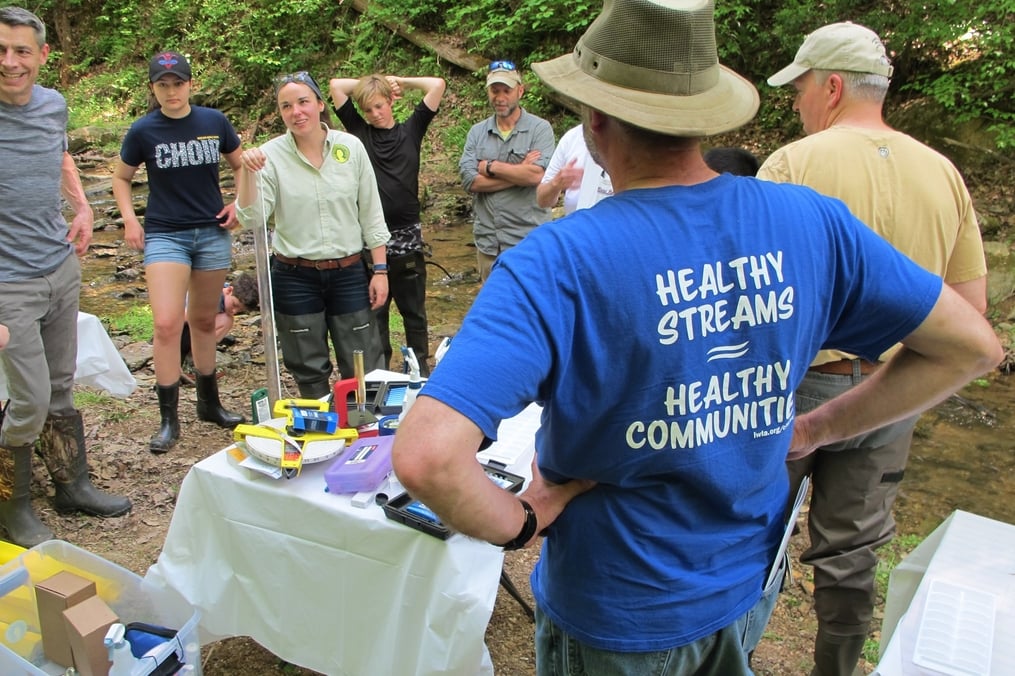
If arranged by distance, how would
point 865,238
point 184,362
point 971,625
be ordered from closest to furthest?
1. point 865,238
2. point 971,625
3. point 184,362

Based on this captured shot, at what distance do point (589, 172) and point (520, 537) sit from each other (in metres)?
2.87

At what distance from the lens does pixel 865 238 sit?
48.8 inches

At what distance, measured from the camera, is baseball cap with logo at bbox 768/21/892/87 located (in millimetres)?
2191

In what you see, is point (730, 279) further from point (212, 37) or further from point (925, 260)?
point (212, 37)

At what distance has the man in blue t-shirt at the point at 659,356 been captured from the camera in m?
1.03

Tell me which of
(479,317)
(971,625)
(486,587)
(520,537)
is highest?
(479,317)

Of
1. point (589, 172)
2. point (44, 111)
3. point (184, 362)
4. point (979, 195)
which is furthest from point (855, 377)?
point (979, 195)

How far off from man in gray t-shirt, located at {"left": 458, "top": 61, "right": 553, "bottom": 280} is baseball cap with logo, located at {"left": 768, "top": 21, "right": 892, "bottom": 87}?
7.83 ft

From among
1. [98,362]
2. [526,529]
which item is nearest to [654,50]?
[526,529]

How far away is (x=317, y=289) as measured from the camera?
3762 mm

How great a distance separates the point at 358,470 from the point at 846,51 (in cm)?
185

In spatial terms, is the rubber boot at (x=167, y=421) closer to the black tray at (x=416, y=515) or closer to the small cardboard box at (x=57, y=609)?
the small cardboard box at (x=57, y=609)

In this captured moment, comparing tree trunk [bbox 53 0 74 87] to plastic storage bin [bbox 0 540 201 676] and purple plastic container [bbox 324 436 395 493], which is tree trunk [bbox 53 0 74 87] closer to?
plastic storage bin [bbox 0 540 201 676]

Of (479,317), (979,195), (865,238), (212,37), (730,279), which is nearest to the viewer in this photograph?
(479,317)
